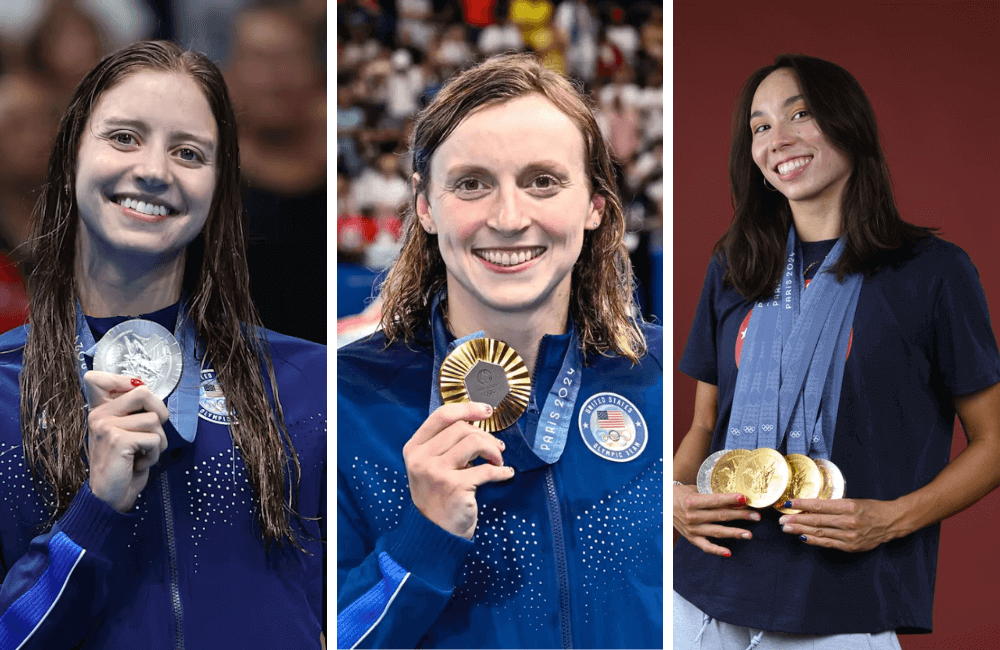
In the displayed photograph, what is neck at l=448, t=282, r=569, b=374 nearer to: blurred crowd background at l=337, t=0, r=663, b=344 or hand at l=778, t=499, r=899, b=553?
blurred crowd background at l=337, t=0, r=663, b=344

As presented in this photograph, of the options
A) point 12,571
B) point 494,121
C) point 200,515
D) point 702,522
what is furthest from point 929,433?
point 12,571

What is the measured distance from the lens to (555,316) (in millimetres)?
3217

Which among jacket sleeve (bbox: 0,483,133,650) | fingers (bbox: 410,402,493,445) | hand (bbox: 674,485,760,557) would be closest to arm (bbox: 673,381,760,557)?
hand (bbox: 674,485,760,557)

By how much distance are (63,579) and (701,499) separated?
1.94 m

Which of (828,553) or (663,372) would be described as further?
(663,372)

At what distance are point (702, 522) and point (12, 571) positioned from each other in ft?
6.89

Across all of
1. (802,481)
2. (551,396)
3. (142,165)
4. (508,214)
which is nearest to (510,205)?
(508,214)

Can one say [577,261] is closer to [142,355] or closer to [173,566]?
[142,355]

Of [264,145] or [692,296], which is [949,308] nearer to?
[692,296]

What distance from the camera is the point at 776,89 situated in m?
3.29

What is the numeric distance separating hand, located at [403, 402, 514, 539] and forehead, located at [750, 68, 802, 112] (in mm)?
1358

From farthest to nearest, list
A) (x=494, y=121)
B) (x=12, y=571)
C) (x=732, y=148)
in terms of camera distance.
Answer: (x=732, y=148) < (x=494, y=121) < (x=12, y=571)

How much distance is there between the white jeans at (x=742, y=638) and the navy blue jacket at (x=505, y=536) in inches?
3.5

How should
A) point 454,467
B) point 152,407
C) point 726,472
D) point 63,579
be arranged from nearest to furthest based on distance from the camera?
point 63,579 < point 152,407 < point 454,467 < point 726,472
